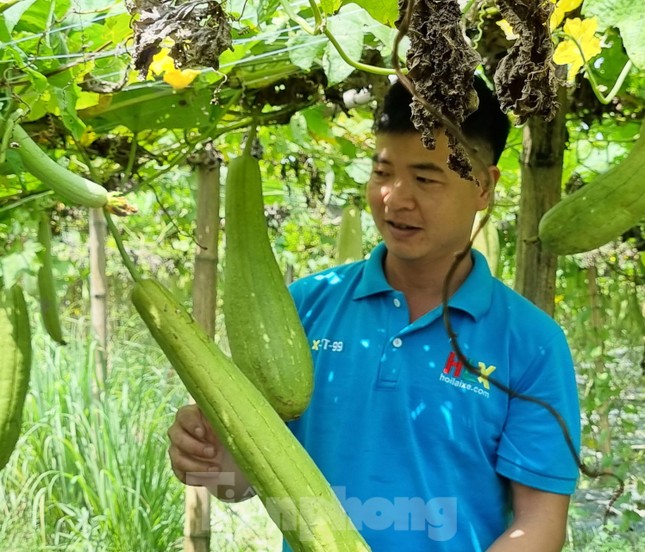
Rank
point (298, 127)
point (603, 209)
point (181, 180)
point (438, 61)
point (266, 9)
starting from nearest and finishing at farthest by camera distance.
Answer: point (438, 61), point (266, 9), point (603, 209), point (298, 127), point (181, 180)

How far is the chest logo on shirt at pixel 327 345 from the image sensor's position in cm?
158

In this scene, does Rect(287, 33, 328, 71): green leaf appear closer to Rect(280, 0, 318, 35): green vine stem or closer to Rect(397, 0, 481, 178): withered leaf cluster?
Rect(280, 0, 318, 35): green vine stem

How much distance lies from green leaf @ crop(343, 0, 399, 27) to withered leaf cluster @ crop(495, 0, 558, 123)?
0.61 ft

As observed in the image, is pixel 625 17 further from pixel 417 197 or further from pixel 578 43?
pixel 417 197

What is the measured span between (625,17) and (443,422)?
76 centimetres

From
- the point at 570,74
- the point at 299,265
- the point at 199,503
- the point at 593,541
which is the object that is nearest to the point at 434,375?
the point at 570,74

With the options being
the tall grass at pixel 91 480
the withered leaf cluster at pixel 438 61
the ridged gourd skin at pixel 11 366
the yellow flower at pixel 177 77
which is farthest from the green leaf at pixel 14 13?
the tall grass at pixel 91 480

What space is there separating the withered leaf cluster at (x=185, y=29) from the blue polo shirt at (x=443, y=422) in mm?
858

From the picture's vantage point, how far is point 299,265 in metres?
6.41

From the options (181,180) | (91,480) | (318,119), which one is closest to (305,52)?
(318,119)

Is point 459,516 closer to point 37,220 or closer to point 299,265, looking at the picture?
point 37,220

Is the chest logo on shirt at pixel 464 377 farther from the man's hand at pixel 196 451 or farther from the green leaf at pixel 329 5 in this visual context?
the green leaf at pixel 329 5

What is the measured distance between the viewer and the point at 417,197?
145 cm

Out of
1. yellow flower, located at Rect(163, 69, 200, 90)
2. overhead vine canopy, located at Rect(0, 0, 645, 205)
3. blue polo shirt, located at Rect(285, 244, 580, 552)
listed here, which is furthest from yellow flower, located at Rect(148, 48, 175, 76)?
blue polo shirt, located at Rect(285, 244, 580, 552)
